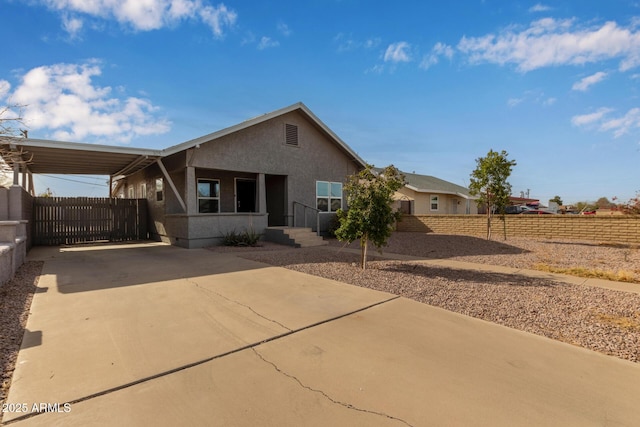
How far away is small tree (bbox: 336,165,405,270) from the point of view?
779cm

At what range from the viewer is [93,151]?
398 inches

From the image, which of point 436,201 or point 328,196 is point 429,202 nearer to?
point 436,201

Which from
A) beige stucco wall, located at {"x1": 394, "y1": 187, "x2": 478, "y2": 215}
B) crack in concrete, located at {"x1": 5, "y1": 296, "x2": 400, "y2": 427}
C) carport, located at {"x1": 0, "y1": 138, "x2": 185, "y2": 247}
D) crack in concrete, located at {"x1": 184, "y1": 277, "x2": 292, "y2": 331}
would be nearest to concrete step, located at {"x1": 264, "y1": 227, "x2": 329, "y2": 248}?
carport, located at {"x1": 0, "y1": 138, "x2": 185, "y2": 247}

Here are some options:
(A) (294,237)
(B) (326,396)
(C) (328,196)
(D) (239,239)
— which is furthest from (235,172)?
(B) (326,396)

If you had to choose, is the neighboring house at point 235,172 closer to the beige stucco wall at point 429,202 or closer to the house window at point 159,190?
the house window at point 159,190

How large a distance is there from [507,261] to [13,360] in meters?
10.8

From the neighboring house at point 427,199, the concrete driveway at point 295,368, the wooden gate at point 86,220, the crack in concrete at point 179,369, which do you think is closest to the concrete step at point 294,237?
the concrete driveway at point 295,368

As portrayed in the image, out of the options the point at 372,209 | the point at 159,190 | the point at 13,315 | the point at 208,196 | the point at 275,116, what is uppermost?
the point at 275,116

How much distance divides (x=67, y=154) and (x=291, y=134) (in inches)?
332

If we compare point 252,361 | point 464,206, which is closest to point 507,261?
point 252,361

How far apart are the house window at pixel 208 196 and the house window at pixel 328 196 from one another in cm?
477

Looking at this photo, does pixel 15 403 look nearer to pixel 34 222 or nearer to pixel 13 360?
pixel 13 360

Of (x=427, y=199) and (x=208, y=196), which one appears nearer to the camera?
(x=208, y=196)

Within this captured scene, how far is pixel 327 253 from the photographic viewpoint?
10867 mm
